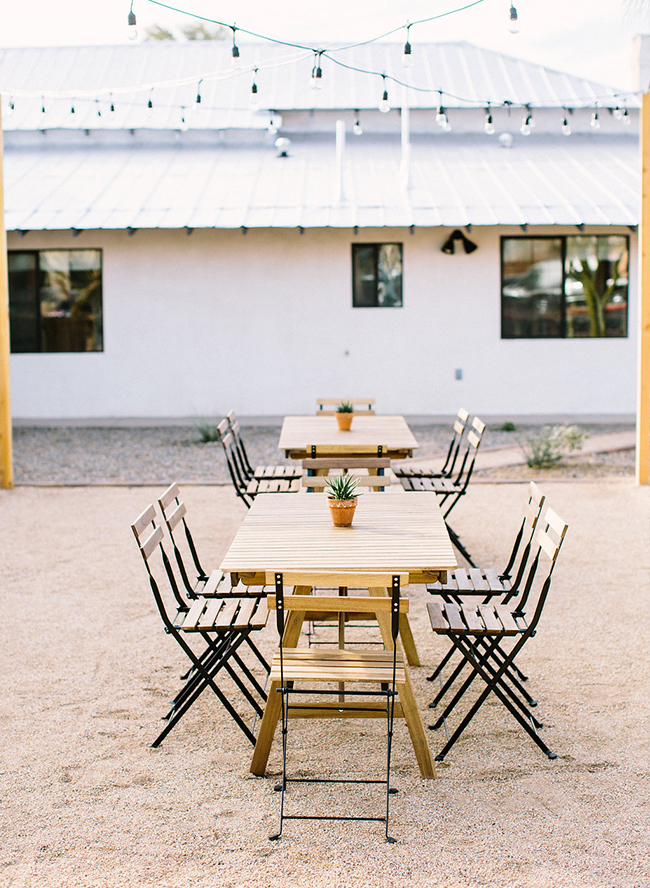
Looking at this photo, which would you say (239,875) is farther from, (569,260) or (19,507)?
(569,260)

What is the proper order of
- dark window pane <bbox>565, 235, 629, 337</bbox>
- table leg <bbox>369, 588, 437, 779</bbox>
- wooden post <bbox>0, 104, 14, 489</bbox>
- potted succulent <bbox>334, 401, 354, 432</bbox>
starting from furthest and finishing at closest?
dark window pane <bbox>565, 235, 629, 337</bbox>, wooden post <bbox>0, 104, 14, 489</bbox>, potted succulent <bbox>334, 401, 354, 432</bbox>, table leg <bbox>369, 588, 437, 779</bbox>

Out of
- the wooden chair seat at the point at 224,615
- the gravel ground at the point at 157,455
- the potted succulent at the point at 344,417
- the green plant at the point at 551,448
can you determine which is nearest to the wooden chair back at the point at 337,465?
the potted succulent at the point at 344,417

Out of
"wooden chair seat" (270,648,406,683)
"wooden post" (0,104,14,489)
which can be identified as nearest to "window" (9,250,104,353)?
"wooden post" (0,104,14,489)

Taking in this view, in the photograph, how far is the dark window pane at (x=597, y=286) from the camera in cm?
1283

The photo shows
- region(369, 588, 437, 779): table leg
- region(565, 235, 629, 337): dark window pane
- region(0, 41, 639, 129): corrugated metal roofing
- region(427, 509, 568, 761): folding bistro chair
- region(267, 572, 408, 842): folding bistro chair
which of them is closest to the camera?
region(267, 572, 408, 842): folding bistro chair

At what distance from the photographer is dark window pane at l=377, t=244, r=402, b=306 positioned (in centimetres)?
1273

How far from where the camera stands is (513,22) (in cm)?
546

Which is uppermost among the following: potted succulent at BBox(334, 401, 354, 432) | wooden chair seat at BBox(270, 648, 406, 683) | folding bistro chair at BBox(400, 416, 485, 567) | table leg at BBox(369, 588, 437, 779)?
potted succulent at BBox(334, 401, 354, 432)

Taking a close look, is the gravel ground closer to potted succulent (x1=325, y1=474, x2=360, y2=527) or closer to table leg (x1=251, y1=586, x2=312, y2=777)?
potted succulent (x1=325, y1=474, x2=360, y2=527)

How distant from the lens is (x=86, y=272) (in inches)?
509

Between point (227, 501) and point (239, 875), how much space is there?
548cm

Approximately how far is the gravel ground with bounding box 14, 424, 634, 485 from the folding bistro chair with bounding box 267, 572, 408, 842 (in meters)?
5.67

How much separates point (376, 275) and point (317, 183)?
1553mm

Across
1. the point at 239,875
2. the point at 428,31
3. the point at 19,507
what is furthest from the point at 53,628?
the point at 428,31
